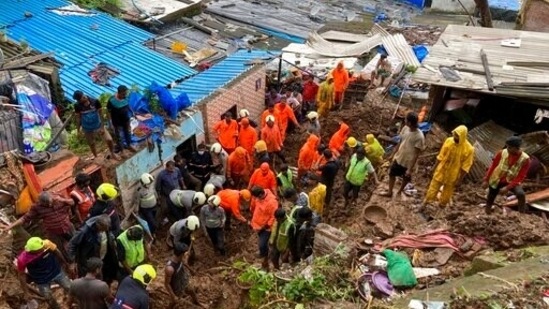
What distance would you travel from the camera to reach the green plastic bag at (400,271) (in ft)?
22.1

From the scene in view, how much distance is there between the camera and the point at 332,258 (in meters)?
7.00

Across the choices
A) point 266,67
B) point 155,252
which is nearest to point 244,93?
point 266,67

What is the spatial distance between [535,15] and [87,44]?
1368 cm

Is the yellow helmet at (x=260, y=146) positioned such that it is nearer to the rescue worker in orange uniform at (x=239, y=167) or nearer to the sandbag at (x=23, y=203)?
the rescue worker in orange uniform at (x=239, y=167)

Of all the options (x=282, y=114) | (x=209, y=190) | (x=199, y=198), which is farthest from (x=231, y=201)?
(x=282, y=114)

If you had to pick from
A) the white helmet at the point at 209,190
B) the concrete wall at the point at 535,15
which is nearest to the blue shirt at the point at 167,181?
the white helmet at the point at 209,190

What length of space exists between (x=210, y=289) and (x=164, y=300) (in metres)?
0.74

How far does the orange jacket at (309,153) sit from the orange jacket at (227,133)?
146 centimetres

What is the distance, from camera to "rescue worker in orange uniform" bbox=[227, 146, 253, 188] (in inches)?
436

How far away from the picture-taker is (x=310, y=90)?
1461cm

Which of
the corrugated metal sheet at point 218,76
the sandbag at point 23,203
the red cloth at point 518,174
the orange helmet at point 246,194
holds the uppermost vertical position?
the red cloth at point 518,174

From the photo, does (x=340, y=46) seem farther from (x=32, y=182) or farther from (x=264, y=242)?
(x=32, y=182)

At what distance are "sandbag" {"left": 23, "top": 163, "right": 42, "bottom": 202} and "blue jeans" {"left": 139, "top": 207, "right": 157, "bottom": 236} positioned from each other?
5.85 ft

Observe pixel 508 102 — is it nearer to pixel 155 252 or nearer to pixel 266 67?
pixel 266 67
